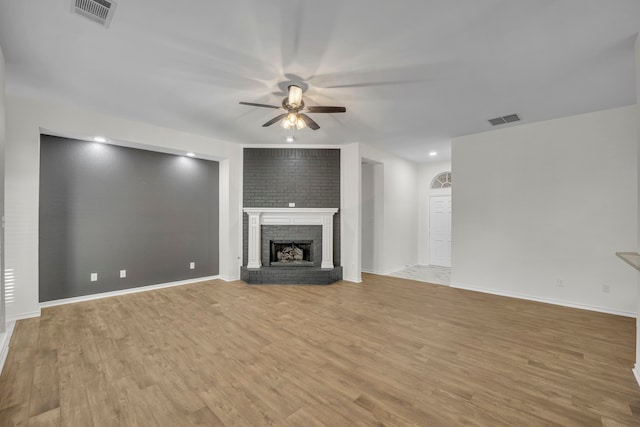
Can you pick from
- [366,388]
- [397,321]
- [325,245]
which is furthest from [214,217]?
[366,388]

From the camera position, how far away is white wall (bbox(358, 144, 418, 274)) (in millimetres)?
6215

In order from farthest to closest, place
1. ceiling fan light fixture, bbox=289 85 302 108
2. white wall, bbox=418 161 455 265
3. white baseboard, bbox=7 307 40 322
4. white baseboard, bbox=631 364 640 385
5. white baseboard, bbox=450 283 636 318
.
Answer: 1. white wall, bbox=418 161 455 265
2. white baseboard, bbox=450 283 636 318
3. white baseboard, bbox=7 307 40 322
4. ceiling fan light fixture, bbox=289 85 302 108
5. white baseboard, bbox=631 364 640 385

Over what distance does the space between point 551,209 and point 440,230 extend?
10.2 feet

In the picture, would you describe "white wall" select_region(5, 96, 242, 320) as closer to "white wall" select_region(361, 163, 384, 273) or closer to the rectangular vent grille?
"white wall" select_region(361, 163, 384, 273)

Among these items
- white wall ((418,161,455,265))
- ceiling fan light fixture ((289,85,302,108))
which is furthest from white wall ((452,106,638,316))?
ceiling fan light fixture ((289,85,302,108))

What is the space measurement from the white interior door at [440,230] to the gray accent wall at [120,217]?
18.1ft

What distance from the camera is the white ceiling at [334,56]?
75.5 inches

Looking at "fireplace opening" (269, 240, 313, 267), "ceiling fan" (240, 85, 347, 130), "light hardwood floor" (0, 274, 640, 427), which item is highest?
"ceiling fan" (240, 85, 347, 130)

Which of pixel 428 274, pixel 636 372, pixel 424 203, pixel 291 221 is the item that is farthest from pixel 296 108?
pixel 424 203

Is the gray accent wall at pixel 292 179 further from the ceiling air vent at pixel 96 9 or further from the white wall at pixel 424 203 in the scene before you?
the ceiling air vent at pixel 96 9

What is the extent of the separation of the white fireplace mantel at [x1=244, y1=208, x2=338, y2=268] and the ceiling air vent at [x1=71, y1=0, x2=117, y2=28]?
366cm

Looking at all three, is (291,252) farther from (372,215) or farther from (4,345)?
(4,345)

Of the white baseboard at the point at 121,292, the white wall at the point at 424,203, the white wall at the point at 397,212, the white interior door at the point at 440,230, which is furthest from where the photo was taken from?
the white wall at the point at 424,203

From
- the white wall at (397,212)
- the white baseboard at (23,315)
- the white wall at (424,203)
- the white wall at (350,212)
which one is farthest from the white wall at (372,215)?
the white baseboard at (23,315)
